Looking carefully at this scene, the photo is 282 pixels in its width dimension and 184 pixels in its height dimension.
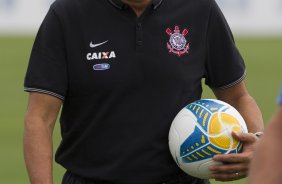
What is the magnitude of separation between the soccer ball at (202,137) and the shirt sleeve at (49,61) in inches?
25.4

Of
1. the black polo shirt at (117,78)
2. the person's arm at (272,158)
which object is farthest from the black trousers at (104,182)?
the person's arm at (272,158)

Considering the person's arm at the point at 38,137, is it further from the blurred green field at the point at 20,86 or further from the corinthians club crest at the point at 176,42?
the blurred green field at the point at 20,86

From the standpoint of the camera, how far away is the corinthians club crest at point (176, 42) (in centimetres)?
554

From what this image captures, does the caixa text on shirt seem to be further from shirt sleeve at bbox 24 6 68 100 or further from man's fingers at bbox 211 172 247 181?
man's fingers at bbox 211 172 247 181

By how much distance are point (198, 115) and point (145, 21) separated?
0.57 m

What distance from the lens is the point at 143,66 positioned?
5457mm

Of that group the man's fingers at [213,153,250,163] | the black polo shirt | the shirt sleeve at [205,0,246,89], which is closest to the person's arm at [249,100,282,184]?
the man's fingers at [213,153,250,163]

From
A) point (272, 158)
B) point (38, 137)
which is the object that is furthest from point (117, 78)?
point (272, 158)

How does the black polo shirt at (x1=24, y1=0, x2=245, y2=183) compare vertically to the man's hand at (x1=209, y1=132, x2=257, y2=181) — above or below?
above

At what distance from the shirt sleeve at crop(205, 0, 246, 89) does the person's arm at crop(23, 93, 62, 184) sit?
2.96 feet

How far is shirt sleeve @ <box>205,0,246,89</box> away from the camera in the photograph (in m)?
5.70

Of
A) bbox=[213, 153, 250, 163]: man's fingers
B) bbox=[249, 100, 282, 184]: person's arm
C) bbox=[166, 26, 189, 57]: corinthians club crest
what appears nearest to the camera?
bbox=[249, 100, 282, 184]: person's arm

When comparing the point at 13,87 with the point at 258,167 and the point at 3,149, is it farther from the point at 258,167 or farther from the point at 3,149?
the point at 258,167

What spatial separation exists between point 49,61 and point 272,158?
2.12 m
